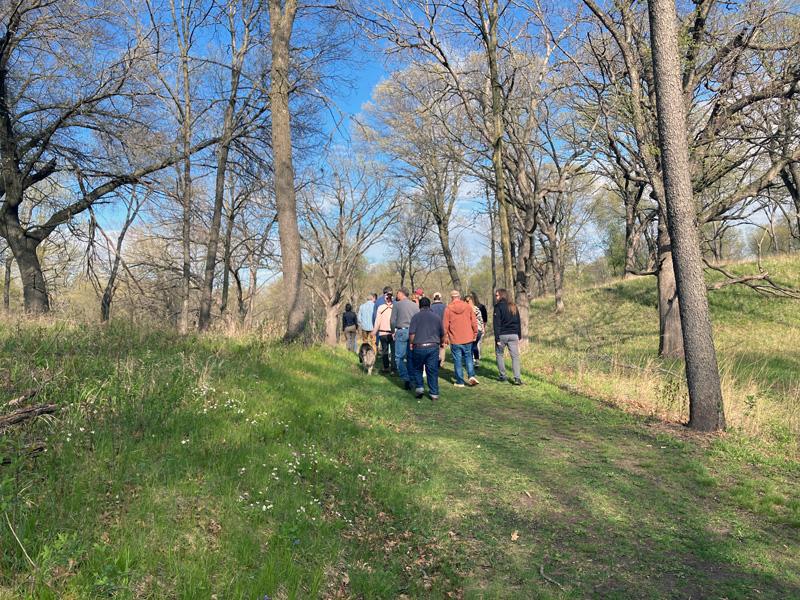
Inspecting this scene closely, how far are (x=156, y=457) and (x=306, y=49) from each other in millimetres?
10245

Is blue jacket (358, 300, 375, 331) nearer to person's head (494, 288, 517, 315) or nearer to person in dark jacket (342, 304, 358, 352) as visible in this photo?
person in dark jacket (342, 304, 358, 352)

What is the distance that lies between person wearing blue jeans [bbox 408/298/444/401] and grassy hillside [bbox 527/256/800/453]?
126 inches

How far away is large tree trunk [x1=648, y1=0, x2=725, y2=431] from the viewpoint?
6.67 meters

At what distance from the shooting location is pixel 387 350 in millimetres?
11750

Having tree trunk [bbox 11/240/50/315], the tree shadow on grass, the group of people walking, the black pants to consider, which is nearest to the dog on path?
the group of people walking

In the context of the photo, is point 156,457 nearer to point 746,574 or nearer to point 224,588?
point 224,588

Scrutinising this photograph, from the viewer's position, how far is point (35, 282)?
1137 centimetres

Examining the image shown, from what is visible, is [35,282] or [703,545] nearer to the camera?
[703,545]

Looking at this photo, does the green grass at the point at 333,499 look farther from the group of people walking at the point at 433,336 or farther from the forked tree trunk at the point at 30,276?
the forked tree trunk at the point at 30,276

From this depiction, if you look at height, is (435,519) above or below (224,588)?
below

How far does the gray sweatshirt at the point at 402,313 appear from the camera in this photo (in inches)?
409

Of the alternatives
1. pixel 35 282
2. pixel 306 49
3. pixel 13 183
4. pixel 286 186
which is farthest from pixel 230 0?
pixel 35 282

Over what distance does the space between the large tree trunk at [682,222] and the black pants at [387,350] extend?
20.7 ft

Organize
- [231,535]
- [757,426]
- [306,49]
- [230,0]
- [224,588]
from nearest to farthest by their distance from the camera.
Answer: [224,588] → [231,535] → [757,426] → [230,0] → [306,49]
